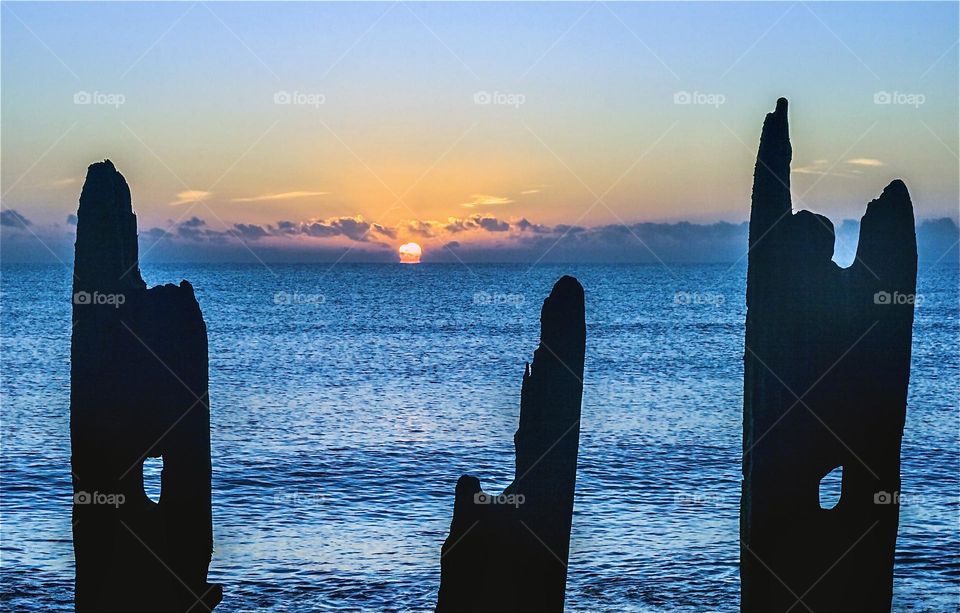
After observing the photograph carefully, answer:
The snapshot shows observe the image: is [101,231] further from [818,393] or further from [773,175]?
[818,393]

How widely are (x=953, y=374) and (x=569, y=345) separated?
5828cm

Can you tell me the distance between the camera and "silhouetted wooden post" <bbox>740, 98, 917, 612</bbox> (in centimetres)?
1414

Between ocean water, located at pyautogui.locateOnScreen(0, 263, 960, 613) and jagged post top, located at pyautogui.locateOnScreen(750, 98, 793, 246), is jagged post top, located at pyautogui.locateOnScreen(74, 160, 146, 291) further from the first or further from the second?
ocean water, located at pyautogui.locateOnScreen(0, 263, 960, 613)

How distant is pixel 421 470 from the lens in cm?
3631

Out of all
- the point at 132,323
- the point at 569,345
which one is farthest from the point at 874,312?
the point at 132,323

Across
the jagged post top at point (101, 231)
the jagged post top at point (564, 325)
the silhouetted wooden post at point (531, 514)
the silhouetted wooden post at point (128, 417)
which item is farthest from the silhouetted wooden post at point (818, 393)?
the jagged post top at point (101, 231)

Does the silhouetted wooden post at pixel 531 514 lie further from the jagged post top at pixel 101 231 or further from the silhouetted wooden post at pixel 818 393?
the jagged post top at pixel 101 231

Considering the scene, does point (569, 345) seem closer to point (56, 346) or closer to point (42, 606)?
point (42, 606)

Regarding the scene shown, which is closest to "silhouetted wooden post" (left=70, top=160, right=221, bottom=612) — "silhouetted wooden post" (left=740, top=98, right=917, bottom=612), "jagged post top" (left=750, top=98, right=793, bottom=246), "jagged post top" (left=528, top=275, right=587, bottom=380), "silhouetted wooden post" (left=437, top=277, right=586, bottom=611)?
"silhouetted wooden post" (left=437, top=277, right=586, bottom=611)

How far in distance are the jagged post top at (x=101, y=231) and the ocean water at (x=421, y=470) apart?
9.84 metres

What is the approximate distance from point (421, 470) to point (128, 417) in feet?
73.5

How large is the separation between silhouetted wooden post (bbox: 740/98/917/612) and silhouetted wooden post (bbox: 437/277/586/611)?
2.37 meters

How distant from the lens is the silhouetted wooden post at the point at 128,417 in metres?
14.3

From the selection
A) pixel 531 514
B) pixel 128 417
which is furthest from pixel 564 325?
pixel 128 417
